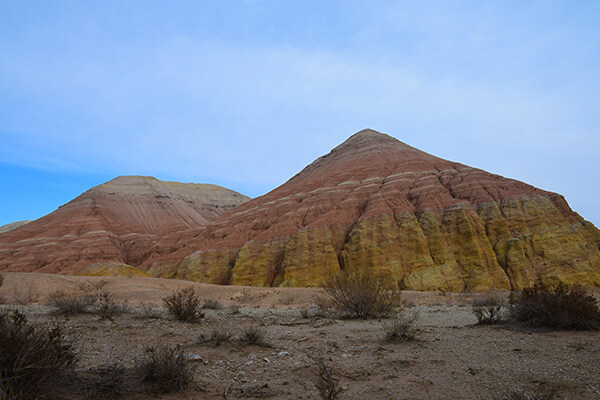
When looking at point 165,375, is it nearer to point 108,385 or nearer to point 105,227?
point 108,385

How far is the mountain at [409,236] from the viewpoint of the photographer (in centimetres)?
2752

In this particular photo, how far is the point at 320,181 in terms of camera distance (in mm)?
45062

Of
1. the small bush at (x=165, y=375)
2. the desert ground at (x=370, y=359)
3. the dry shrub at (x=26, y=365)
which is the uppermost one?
the dry shrub at (x=26, y=365)

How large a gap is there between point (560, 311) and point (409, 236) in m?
24.1

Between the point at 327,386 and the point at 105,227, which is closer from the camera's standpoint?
the point at 327,386

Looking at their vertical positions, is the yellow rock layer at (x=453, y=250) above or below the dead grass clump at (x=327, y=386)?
above

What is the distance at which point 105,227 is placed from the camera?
52.5m

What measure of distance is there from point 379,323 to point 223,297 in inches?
578

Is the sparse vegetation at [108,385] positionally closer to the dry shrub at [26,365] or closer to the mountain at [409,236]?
→ the dry shrub at [26,365]

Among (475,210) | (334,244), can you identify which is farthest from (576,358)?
(475,210)

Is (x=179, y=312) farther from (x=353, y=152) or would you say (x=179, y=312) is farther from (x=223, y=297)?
(x=353, y=152)

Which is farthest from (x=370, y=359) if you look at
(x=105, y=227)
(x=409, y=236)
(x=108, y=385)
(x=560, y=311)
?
(x=105, y=227)

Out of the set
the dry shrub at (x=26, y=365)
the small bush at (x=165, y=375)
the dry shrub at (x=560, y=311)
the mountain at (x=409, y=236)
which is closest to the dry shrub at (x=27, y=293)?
the mountain at (x=409, y=236)

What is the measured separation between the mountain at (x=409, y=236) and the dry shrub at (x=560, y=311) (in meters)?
20.2
